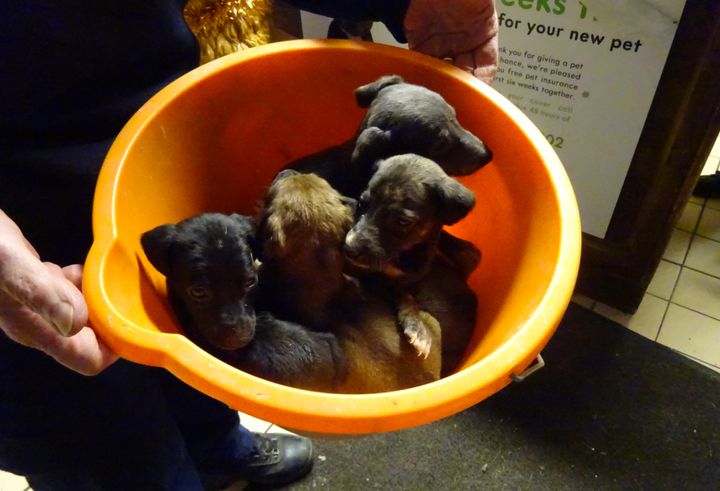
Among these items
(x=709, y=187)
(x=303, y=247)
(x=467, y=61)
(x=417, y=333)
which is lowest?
(x=709, y=187)

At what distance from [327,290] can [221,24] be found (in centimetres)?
138

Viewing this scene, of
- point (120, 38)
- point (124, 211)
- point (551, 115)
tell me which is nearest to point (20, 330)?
point (124, 211)

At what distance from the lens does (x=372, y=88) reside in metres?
1.16

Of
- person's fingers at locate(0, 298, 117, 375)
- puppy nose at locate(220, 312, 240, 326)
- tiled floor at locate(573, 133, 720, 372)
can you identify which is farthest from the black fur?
tiled floor at locate(573, 133, 720, 372)

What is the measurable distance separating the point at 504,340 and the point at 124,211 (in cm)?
57

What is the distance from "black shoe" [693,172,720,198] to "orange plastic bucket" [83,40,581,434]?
1.48 meters

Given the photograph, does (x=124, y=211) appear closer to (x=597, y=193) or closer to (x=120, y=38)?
(x=120, y=38)

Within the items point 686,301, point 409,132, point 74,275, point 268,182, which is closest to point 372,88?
point 409,132

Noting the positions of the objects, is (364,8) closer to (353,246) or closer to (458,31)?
(458,31)

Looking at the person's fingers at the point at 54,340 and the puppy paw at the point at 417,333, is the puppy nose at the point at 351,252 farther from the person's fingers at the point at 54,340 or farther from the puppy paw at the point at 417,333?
the person's fingers at the point at 54,340

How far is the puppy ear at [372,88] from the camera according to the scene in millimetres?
1151

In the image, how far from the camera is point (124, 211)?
2.95 ft

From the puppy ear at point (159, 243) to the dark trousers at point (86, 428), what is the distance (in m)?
0.22

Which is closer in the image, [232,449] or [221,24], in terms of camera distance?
[232,449]
